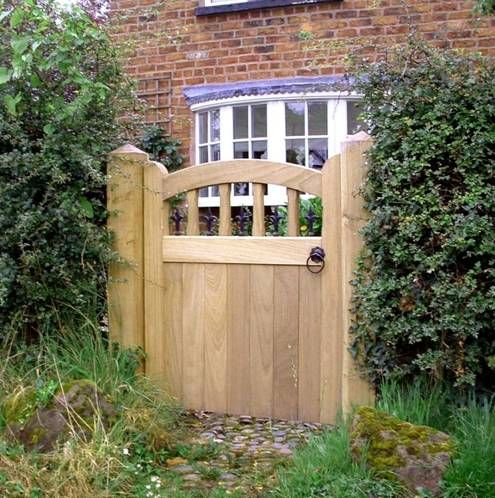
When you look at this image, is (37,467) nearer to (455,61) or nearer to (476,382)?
(476,382)

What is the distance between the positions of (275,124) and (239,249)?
3502 millimetres

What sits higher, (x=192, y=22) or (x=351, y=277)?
(x=192, y=22)

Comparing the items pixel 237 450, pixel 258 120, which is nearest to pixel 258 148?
pixel 258 120

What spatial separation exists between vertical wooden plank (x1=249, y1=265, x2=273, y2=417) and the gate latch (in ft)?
0.87

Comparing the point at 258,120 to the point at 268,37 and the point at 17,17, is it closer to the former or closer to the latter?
the point at 268,37

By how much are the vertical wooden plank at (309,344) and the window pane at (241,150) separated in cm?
374

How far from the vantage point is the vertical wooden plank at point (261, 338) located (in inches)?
172

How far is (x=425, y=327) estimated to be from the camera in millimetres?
3670

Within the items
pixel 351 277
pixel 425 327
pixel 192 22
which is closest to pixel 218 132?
pixel 192 22

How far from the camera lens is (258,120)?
25.4 feet

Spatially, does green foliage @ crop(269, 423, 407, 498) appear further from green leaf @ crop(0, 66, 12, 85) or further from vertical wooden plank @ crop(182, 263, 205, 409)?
green leaf @ crop(0, 66, 12, 85)

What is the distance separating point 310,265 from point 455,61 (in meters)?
1.45

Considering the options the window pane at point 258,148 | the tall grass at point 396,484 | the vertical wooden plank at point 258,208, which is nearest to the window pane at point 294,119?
the window pane at point 258,148

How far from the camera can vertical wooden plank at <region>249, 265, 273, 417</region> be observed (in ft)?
14.4
